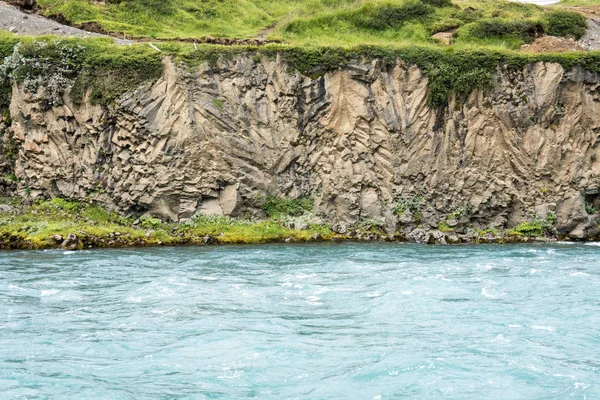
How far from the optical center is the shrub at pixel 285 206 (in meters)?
32.0

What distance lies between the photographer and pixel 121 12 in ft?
148

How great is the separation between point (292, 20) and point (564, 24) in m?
18.0

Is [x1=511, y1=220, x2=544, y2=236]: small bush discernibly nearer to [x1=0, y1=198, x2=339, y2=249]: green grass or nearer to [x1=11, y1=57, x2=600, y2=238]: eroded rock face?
[x1=11, y1=57, x2=600, y2=238]: eroded rock face

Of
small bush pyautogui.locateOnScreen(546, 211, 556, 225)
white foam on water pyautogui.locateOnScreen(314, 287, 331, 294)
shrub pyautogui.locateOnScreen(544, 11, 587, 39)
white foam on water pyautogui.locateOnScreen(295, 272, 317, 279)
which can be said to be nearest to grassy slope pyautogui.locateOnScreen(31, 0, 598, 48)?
shrub pyautogui.locateOnScreen(544, 11, 587, 39)

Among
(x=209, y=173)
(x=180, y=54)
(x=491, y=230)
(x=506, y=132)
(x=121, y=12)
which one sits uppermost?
(x=121, y=12)

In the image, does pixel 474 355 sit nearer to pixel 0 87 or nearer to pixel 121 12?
pixel 0 87

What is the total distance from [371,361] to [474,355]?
74.6 inches

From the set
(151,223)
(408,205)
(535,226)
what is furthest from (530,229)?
(151,223)

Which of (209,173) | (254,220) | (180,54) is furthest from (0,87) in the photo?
(254,220)

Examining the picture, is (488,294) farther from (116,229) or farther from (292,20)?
(292,20)

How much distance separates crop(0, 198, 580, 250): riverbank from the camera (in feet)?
92.5

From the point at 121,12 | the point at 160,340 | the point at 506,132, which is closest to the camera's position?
the point at 160,340

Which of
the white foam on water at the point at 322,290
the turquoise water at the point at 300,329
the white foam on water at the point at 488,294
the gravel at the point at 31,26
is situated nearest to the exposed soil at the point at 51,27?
the gravel at the point at 31,26

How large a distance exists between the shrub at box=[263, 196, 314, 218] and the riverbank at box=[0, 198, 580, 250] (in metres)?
0.11
